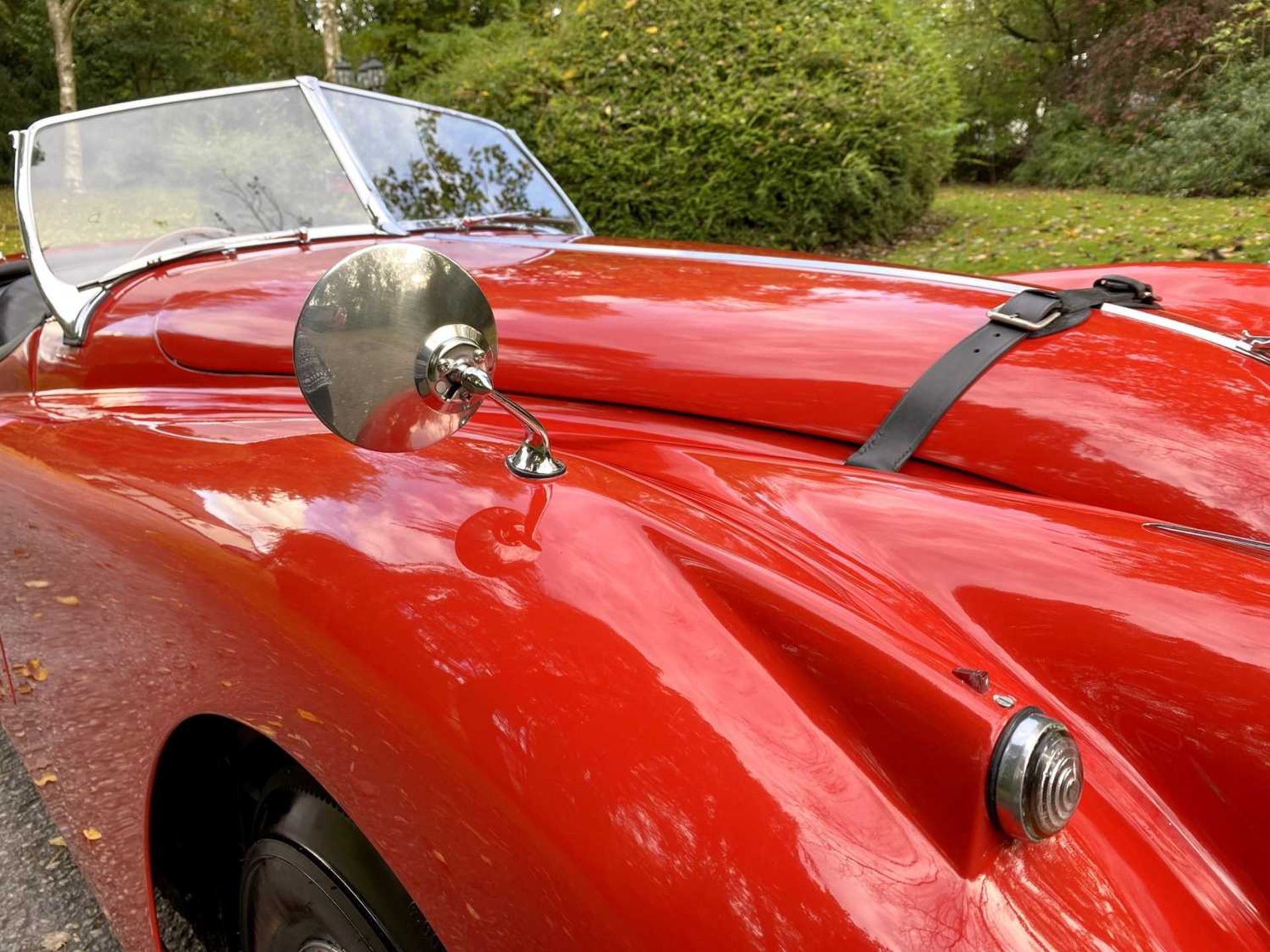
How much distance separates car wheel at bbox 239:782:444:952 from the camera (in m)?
1.12

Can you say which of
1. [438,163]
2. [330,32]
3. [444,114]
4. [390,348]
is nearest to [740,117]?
[444,114]

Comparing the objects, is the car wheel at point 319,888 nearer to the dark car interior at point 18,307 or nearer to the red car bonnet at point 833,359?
the red car bonnet at point 833,359

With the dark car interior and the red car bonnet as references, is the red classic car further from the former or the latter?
the dark car interior

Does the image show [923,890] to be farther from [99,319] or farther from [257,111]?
[257,111]

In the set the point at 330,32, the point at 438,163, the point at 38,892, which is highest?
the point at 330,32

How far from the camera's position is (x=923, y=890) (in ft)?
2.91

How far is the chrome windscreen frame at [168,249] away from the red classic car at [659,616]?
0.34m

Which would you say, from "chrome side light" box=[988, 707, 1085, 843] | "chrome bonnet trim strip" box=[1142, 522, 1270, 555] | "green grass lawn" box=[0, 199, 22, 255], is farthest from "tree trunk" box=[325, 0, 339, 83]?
"chrome side light" box=[988, 707, 1085, 843]

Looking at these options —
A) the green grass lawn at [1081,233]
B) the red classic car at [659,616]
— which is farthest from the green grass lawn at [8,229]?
Result: the red classic car at [659,616]

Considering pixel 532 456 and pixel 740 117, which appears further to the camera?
pixel 740 117

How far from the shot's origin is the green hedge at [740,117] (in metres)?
8.11

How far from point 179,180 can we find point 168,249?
0.20 metres

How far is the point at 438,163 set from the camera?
2.84m

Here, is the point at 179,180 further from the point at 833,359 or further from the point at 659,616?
the point at 659,616
